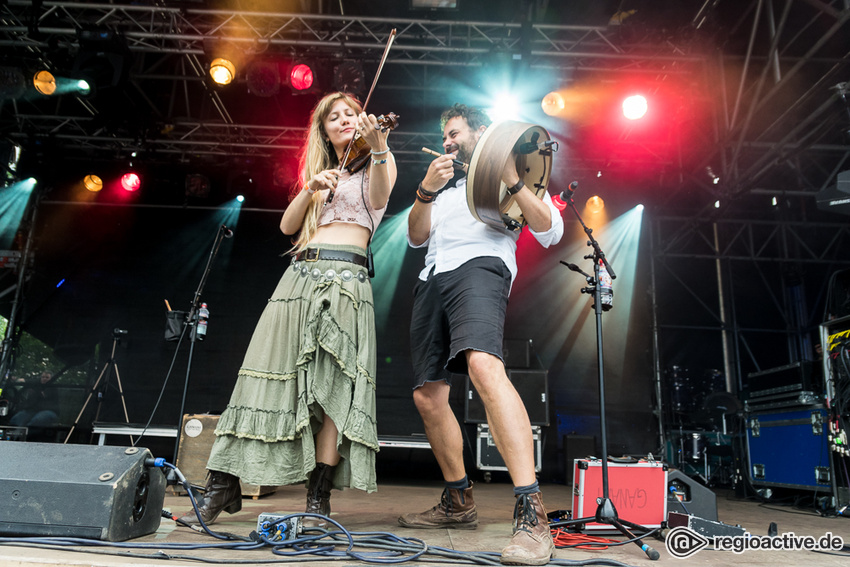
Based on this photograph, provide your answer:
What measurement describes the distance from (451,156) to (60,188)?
902cm

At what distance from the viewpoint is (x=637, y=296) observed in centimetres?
868

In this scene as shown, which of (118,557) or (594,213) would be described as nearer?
(118,557)

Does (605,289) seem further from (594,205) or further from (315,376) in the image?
(594,205)

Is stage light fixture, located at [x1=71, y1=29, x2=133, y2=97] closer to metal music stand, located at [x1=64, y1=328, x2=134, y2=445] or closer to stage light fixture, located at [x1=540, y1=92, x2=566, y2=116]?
metal music stand, located at [x1=64, y1=328, x2=134, y2=445]

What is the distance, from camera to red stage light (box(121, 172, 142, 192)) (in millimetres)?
8734

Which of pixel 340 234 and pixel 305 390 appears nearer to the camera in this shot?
pixel 305 390

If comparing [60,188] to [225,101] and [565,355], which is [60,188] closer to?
[225,101]

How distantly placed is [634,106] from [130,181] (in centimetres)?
753

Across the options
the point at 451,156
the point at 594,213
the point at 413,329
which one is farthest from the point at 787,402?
the point at 451,156

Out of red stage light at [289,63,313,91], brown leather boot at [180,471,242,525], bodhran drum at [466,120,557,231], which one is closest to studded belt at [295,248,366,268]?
bodhran drum at [466,120,557,231]

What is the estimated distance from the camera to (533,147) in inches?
92.9

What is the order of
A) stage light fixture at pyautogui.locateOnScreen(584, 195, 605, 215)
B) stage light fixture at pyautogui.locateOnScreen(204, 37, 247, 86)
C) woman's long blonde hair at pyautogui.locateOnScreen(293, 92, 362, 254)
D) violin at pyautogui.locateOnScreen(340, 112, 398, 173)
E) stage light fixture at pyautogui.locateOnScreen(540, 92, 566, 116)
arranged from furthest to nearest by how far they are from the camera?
stage light fixture at pyautogui.locateOnScreen(584, 195, 605, 215)
stage light fixture at pyautogui.locateOnScreen(540, 92, 566, 116)
stage light fixture at pyautogui.locateOnScreen(204, 37, 247, 86)
woman's long blonde hair at pyautogui.locateOnScreen(293, 92, 362, 254)
violin at pyautogui.locateOnScreen(340, 112, 398, 173)

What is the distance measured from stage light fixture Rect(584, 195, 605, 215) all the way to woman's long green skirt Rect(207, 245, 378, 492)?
23.3 feet

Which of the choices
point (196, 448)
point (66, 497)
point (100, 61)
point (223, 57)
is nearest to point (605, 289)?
point (66, 497)
